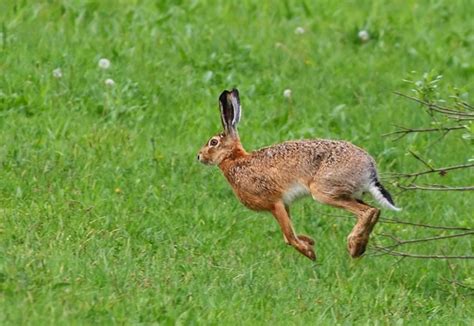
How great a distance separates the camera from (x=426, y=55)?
14.1m

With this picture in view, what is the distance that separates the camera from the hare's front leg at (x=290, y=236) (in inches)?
355

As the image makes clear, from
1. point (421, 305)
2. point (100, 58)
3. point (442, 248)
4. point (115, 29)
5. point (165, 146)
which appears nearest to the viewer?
point (421, 305)

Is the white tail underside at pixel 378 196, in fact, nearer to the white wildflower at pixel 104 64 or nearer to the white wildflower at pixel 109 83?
the white wildflower at pixel 109 83

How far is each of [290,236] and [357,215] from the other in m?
0.52

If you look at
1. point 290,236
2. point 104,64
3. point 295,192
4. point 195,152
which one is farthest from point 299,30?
point 290,236

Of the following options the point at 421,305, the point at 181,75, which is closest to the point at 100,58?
the point at 181,75

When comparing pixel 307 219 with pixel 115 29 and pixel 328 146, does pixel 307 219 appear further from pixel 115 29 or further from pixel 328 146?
pixel 115 29

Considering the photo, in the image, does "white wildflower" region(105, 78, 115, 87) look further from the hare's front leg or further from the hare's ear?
the hare's front leg

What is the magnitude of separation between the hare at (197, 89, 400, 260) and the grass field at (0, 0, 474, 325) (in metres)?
0.33

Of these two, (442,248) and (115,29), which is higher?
(115,29)

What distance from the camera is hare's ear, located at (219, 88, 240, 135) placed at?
9.56 meters

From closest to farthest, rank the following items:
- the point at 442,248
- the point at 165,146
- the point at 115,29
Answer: the point at 442,248 < the point at 165,146 < the point at 115,29

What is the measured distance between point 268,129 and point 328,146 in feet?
10.1

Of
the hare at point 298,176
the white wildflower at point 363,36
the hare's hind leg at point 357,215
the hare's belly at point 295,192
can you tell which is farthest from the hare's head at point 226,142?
the white wildflower at point 363,36
